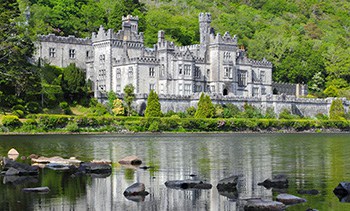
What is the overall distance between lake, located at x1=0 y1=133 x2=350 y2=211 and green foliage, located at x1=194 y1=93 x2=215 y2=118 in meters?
30.8

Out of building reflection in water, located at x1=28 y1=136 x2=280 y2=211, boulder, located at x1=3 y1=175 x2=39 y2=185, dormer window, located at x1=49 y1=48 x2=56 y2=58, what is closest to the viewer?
building reflection in water, located at x1=28 y1=136 x2=280 y2=211

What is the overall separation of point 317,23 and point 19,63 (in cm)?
11933

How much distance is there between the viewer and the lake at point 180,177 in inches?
922

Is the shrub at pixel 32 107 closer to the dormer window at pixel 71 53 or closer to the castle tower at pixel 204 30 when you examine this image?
the dormer window at pixel 71 53

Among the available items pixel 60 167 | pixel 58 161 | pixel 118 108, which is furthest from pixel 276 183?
pixel 118 108

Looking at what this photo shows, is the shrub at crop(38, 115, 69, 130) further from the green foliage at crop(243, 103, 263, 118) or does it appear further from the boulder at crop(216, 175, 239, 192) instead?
the boulder at crop(216, 175, 239, 192)

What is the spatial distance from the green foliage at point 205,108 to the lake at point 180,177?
101 ft

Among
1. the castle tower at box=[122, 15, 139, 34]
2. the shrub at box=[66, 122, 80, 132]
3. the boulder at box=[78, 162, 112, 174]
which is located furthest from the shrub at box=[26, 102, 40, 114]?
the boulder at box=[78, 162, 112, 174]

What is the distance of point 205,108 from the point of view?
81750 millimetres

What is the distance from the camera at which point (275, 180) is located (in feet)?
91.3

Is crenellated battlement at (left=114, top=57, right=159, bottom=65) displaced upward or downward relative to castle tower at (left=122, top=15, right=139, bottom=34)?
downward

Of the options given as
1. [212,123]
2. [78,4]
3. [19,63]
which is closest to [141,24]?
[78,4]

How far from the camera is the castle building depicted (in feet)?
285

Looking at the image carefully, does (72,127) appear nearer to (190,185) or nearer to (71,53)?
(71,53)
